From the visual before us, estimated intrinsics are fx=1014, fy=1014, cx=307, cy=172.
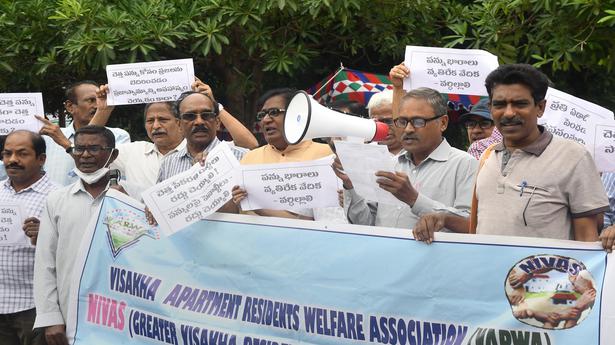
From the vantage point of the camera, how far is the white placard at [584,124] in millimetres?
5062

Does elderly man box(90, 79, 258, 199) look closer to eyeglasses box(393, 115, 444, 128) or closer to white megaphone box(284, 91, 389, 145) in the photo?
white megaphone box(284, 91, 389, 145)

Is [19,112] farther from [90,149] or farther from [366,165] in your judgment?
[366,165]

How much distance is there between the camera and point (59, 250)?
242 inches

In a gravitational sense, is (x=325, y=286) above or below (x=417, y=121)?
below

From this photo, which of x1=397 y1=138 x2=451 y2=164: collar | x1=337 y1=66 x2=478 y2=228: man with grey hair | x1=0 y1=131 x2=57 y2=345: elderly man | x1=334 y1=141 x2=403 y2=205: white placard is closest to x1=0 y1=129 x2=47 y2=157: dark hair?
x1=0 y1=131 x2=57 y2=345: elderly man

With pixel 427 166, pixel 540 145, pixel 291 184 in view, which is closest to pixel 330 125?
pixel 291 184

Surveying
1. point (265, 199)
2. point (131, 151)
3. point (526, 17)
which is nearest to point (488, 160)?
point (265, 199)

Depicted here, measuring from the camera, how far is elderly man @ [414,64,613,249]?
4.20 meters

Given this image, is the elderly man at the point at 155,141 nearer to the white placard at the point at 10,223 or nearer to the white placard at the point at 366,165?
the white placard at the point at 10,223

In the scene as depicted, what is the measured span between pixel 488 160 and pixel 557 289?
704 millimetres

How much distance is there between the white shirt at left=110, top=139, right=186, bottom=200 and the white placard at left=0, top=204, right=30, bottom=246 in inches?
30.9

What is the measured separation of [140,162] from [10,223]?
104cm

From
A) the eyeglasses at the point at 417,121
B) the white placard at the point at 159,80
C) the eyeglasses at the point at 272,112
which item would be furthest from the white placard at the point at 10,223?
the eyeglasses at the point at 417,121

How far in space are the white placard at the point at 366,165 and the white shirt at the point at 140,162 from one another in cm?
221
